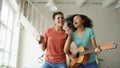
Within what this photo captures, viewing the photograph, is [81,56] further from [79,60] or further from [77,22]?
[77,22]

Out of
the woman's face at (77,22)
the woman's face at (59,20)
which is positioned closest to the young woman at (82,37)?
the woman's face at (77,22)

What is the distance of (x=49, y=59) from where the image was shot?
2334mm

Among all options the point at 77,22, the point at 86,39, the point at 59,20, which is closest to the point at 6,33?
the point at 59,20

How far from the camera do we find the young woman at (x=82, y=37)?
88.0 inches

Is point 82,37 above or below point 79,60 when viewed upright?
above

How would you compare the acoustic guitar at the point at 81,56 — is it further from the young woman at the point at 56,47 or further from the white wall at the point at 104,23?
the white wall at the point at 104,23

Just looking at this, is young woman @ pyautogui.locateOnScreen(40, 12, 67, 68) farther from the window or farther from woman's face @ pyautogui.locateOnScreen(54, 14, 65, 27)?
the window

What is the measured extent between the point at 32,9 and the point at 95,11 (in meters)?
2.00

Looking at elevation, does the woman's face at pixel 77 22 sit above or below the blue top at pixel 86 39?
above

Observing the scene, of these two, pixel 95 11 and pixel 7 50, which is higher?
pixel 95 11

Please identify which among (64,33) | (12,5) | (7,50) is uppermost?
(12,5)

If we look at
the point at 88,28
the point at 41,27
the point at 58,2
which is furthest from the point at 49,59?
the point at 58,2

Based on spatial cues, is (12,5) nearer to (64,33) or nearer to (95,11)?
(95,11)

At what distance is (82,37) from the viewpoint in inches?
90.7
